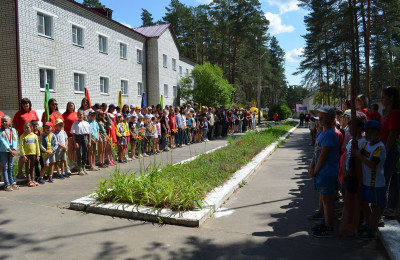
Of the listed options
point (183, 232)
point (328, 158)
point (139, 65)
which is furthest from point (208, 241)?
point (139, 65)

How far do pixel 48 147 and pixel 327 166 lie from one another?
621 centimetres

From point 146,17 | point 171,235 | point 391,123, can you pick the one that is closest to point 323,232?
point 391,123

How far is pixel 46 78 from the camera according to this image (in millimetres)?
17547

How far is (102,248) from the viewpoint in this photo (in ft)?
12.3

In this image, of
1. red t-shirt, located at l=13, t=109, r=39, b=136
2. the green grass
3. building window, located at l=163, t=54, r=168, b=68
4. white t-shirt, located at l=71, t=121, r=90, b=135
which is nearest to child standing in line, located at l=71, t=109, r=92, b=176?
white t-shirt, located at l=71, t=121, r=90, b=135

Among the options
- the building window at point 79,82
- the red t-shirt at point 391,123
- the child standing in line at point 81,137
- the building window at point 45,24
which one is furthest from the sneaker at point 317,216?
the building window at point 79,82

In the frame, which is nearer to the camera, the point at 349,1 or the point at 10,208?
the point at 10,208

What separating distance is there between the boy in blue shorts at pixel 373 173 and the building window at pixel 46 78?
57.1 ft

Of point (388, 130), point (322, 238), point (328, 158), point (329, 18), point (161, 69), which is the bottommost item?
point (322, 238)

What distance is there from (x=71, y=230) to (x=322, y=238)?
346 centimetres

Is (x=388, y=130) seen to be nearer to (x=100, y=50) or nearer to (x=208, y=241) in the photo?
(x=208, y=241)

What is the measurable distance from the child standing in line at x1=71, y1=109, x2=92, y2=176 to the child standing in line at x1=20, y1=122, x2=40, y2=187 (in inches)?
53.0

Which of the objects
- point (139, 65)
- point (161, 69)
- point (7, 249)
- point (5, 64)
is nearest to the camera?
point (7, 249)

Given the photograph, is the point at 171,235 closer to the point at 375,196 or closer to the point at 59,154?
the point at 375,196
